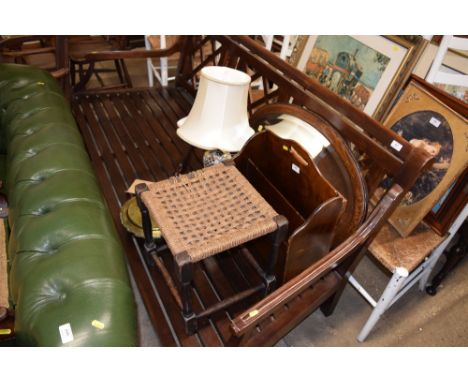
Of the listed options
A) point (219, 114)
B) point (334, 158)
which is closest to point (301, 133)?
point (334, 158)

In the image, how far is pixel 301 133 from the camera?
5.12ft

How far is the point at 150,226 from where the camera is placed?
1.57 metres

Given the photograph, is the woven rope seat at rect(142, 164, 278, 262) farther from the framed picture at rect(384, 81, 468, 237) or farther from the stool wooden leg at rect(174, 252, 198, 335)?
the framed picture at rect(384, 81, 468, 237)

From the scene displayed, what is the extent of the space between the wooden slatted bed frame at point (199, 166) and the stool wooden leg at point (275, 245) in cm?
13

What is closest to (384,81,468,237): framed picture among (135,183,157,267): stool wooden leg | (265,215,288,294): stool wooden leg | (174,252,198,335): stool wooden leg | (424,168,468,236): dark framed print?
(424,168,468,236): dark framed print

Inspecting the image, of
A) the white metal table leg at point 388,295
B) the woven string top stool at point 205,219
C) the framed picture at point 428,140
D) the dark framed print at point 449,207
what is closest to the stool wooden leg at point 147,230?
the woven string top stool at point 205,219

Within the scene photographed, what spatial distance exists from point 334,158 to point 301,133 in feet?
0.64

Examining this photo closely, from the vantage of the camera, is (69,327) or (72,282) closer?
(69,327)

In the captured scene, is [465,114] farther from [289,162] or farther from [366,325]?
[366,325]

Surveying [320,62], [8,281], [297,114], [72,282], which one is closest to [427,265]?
[297,114]

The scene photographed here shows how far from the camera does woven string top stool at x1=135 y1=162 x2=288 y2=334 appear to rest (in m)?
1.19

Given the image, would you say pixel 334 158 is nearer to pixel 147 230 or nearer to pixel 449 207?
pixel 449 207

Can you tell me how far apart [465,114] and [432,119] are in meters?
0.12

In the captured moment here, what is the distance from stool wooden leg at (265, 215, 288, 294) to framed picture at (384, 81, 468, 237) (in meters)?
0.70
